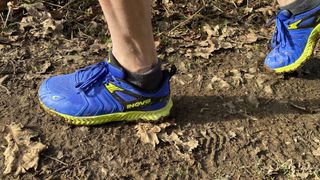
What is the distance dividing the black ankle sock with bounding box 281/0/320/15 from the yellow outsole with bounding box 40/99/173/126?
873 mm

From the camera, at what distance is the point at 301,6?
2.43 metres

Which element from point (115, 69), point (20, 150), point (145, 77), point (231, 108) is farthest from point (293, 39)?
point (20, 150)

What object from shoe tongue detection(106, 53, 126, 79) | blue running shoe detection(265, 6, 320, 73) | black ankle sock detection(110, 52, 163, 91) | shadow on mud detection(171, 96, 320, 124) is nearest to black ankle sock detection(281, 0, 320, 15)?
blue running shoe detection(265, 6, 320, 73)

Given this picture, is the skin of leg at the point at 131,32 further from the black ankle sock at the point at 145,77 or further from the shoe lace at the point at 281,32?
the shoe lace at the point at 281,32

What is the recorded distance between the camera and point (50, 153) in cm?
208

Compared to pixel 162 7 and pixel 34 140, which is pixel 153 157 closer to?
pixel 34 140

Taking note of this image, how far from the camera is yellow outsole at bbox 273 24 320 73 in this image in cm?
245

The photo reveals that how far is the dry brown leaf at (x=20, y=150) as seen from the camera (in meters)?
2.00

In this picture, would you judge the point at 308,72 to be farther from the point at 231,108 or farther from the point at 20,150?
the point at 20,150

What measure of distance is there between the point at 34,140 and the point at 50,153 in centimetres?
12

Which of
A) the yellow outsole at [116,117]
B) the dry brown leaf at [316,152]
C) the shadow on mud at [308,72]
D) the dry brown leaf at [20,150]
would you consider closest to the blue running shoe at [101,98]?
the yellow outsole at [116,117]

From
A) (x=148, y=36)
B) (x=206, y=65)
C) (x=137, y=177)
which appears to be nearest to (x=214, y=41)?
(x=206, y=65)

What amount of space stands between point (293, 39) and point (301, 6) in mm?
193

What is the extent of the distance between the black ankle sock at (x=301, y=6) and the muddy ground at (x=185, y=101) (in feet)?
1.29
